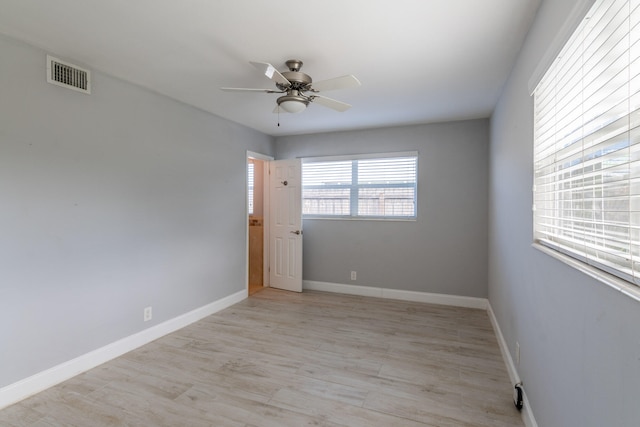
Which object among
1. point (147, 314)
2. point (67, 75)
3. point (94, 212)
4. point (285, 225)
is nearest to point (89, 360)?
point (147, 314)

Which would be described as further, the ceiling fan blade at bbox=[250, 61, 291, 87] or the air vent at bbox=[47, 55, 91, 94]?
the air vent at bbox=[47, 55, 91, 94]

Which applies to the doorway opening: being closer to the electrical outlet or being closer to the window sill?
the electrical outlet

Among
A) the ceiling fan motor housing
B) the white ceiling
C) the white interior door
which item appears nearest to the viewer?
the white ceiling

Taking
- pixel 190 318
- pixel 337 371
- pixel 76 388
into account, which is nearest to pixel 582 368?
pixel 337 371

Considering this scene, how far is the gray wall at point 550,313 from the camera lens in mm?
926

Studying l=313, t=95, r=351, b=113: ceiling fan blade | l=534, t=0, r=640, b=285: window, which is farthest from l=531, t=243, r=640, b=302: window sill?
l=313, t=95, r=351, b=113: ceiling fan blade

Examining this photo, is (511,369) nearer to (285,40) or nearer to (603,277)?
(603,277)

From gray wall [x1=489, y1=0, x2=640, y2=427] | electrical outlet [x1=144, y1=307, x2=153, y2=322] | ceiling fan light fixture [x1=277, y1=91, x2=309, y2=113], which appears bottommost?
electrical outlet [x1=144, y1=307, x2=153, y2=322]

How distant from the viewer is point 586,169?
1.20m

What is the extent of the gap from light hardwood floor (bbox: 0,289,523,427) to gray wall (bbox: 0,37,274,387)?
389mm

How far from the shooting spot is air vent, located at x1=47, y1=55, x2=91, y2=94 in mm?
2299

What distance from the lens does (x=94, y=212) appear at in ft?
8.52

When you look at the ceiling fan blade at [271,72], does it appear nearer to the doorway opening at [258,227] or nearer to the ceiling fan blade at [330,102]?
the ceiling fan blade at [330,102]

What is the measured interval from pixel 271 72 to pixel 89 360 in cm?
271
